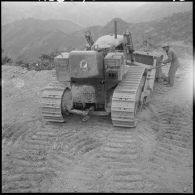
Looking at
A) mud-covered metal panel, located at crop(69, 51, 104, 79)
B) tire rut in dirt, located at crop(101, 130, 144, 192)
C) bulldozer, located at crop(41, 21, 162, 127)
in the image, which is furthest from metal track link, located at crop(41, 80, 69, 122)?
tire rut in dirt, located at crop(101, 130, 144, 192)

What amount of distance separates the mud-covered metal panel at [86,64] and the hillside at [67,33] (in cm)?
1235

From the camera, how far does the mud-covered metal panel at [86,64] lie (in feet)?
26.3

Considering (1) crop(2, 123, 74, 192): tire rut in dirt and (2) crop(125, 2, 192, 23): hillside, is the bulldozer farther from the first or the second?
(2) crop(125, 2, 192, 23): hillside

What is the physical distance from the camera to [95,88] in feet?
28.1

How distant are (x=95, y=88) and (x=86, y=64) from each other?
73 cm

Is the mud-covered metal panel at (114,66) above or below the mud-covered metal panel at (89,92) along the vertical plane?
above

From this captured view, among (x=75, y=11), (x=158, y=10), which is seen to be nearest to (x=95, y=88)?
(x=158, y=10)

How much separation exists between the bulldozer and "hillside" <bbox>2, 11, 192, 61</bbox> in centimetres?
1175

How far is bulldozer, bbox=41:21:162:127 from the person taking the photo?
7.98 m

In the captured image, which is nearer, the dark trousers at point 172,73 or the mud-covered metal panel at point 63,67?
the mud-covered metal panel at point 63,67

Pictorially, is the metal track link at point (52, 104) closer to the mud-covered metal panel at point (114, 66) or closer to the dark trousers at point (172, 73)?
the mud-covered metal panel at point (114, 66)

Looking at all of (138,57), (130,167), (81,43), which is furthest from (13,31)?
(130,167)

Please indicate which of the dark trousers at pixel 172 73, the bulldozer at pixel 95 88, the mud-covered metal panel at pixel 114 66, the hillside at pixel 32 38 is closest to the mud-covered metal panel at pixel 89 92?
the bulldozer at pixel 95 88

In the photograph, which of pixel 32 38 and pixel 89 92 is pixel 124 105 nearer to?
pixel 89 92
